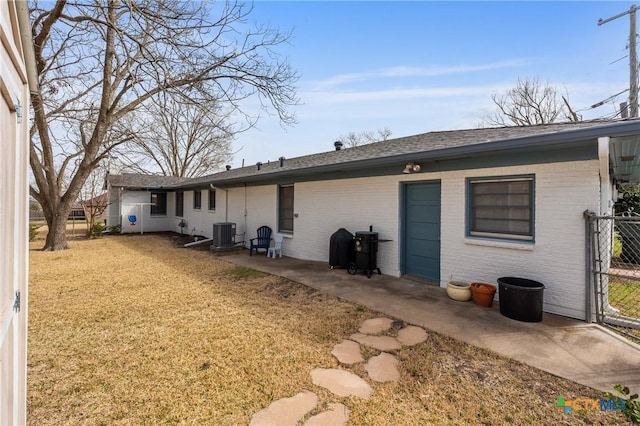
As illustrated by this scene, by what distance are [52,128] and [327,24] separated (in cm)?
1076

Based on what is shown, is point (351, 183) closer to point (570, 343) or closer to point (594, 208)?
point (594, 208)

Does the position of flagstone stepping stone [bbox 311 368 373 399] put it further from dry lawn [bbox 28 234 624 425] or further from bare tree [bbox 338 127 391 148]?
bare tree [bbox 338 127 391 148]

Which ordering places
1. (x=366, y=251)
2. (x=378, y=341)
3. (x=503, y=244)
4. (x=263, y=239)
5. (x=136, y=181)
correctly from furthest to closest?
(x=136, y=181)
(x=263, y=239)
(x=366, y=251)
(x=503, y=244)
(x=378, y=341)

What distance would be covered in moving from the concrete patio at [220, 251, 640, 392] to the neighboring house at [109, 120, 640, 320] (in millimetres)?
635

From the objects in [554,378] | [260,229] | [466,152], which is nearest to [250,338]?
[554,378]

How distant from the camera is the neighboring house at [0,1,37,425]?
4.99 ft

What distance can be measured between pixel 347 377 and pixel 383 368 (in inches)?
16.8

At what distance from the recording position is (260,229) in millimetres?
10289

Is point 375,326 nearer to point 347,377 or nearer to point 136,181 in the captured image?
point 347,377

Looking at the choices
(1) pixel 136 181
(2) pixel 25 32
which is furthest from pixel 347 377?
(1) pixel 136 181

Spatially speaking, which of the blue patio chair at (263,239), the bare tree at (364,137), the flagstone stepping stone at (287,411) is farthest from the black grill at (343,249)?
the bare tree at (364,137)

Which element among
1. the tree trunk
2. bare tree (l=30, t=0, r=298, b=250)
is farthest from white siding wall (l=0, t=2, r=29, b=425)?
the tree trunk

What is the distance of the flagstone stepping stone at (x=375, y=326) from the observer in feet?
12.9

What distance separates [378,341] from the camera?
3.64 m
